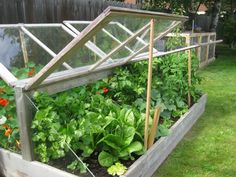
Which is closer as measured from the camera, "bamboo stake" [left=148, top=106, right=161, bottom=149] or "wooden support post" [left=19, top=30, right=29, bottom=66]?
"bamboo stake" [left=148, top=106, right=161, bottom=149]

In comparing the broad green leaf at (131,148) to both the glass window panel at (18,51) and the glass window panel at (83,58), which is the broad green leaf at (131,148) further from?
the glass window panel at (18,51)

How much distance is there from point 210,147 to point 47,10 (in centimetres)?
374

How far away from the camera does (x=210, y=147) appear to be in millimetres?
4102

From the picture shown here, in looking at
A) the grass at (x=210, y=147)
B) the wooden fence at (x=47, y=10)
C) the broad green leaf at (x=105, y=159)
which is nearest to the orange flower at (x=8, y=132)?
the broad green leaf at (x=105, y=159)

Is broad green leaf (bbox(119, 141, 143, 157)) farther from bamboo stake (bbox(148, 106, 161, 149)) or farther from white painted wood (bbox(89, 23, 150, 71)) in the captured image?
white painted wood (bbox(89, 23, 150, 71))

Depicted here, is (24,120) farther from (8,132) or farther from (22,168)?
(22,168)

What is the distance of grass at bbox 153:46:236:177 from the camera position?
3.51 meters

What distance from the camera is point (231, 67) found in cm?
1056

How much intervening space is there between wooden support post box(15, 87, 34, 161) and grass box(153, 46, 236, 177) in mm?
1411

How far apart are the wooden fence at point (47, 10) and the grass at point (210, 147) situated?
322 centimetres

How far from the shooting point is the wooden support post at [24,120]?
2.72 metres

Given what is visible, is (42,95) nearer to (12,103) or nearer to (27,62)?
(12,103)

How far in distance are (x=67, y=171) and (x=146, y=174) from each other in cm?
88

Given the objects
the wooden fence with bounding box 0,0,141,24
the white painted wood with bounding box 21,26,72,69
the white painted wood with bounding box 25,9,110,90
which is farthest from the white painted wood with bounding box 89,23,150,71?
the wooden fence with bounding box 0,0,141,24
